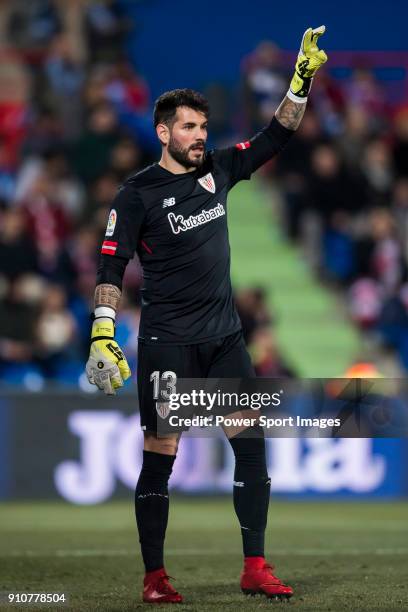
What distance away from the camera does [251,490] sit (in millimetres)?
6012

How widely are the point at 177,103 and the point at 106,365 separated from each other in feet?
4.00

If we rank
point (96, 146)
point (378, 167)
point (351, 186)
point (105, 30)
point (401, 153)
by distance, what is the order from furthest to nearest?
point (105, 30) → point (401, 153) → point (378, 167) → point (351, 186) → point (96, 146)

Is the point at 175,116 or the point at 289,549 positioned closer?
the point at 175,116

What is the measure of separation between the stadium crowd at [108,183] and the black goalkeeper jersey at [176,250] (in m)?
6.18

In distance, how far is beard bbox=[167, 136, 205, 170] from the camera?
6.01 meters

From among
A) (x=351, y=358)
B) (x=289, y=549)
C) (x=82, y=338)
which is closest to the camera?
(x=289, y=549)

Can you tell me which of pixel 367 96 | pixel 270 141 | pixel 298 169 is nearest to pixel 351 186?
pixel 298 169

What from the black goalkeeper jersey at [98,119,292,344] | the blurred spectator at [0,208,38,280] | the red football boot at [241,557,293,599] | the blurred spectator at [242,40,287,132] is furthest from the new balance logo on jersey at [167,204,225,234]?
the blurred spectator at [242,40,287,132]

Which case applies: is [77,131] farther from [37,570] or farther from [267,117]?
[37,570]

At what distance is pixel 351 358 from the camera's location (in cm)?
1410

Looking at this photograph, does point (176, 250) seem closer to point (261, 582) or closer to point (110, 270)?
point (110, 270)

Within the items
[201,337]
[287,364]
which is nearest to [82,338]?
[287,364]

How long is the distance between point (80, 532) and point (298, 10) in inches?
395

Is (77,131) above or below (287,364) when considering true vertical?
above
